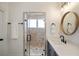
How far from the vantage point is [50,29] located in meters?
1.70

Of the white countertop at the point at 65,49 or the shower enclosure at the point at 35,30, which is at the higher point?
the shower enclosure at the point at 35,30

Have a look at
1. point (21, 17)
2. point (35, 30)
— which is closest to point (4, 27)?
point (21, 17)

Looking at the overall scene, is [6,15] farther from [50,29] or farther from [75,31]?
[75,31]

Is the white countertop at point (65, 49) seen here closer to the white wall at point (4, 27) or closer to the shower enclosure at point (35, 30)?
the shower enclosure at point (35, 30)

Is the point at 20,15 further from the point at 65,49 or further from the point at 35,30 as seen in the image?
the point at 65,49

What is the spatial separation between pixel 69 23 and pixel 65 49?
0.31 m

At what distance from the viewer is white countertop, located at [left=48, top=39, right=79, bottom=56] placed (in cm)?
165

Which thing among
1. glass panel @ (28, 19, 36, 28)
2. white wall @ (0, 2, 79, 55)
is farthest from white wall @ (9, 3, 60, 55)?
glass panel @ (28, 19, 36, 28)

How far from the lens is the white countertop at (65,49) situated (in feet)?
5.42

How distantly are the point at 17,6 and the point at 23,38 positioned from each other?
1.23 feet

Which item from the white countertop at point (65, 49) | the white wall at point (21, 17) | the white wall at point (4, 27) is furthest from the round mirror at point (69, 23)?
the white wall at point (4, 27)

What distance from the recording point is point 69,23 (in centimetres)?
176

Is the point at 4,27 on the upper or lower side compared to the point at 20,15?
lower

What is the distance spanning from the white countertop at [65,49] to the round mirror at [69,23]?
155 millimetres
